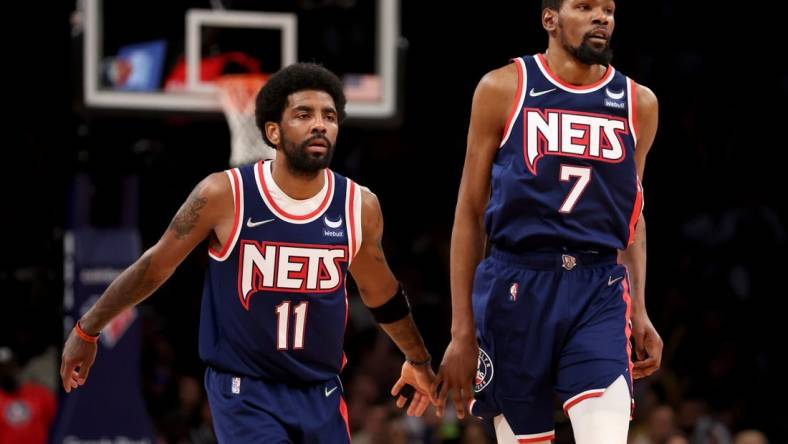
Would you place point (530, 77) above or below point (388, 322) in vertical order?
above

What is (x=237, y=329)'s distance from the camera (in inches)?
193

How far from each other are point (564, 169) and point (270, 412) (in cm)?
138

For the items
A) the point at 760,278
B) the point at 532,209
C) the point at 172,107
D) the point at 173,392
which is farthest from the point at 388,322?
the point at 760,278

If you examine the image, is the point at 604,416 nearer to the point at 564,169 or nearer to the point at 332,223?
the point at 564,169

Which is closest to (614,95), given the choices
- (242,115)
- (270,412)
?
(270,412)

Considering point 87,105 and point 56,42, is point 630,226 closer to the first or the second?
point 87,105

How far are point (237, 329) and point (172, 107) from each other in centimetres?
475

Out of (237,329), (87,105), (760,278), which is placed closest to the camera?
(237,329)

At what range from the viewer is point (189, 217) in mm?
4891

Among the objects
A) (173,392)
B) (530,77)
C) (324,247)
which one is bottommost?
(173,392)

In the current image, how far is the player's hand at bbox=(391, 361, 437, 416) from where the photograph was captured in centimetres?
539

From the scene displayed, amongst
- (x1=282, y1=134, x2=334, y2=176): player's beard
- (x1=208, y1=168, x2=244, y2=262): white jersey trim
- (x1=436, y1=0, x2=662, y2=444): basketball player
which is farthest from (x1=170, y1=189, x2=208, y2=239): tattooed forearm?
(x1=436, y1=0, x2=662, y2=444): basketball player

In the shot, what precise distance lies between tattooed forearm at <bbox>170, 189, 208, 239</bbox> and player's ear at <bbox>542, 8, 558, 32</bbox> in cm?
140

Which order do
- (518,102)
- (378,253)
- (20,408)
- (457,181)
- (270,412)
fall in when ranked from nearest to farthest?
(518,102) < (270,412) < (378,253) < (20,408) < (457,181)
